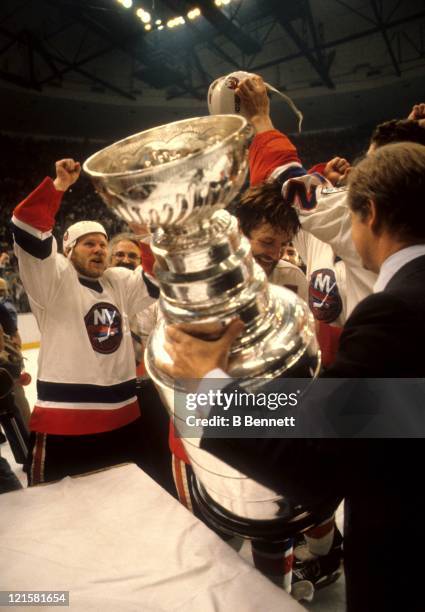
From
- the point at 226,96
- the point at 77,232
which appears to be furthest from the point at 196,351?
the point at 77,232

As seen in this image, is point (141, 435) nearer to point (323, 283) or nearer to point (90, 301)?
point (90, 301)

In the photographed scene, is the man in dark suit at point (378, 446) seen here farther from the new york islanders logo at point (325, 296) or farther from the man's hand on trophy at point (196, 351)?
the new york islanders logo at point (325, 296)

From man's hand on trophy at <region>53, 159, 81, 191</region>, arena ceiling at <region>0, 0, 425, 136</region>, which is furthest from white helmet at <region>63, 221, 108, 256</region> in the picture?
arena ceiling at <region>0, 0, 425, 136</region>

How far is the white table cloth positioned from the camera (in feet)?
1.88

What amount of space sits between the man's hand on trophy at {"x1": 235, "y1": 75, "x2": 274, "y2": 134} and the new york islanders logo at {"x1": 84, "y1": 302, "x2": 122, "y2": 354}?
101 cm

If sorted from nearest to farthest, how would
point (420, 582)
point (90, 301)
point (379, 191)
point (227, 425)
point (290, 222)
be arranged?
1. point (227, 425)
2. point (420, 582)
3. point (379, 191)
4. point (290, 222)
5. point (90, 301)

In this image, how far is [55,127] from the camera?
10500 mm

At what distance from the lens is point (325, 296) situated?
4.82 feet

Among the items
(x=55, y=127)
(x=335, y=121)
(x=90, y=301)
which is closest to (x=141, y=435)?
(x=90, y=301)

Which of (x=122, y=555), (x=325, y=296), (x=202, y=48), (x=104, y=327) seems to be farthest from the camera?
(x=202, y=48)

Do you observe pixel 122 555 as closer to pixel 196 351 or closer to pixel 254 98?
pixel 196 351

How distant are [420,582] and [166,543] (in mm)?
348

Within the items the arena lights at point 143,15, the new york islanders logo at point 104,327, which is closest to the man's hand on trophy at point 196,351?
the new york islanders logo at point 104,327

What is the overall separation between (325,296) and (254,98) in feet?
2.72
